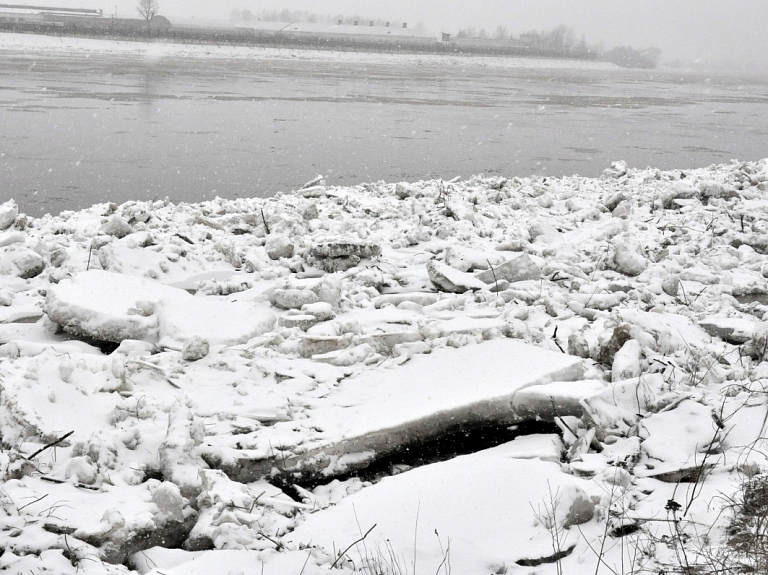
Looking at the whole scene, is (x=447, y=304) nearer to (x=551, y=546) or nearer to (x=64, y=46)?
Answer: (x=551, y=546)

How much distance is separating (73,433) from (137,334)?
4.03 feet

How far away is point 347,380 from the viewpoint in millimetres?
3566

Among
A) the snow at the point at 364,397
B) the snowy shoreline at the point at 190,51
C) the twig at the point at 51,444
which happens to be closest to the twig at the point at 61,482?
the snow at the point at 364,397

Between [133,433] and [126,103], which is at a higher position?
[126,103]

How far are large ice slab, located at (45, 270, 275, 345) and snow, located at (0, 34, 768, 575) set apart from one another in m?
0.02

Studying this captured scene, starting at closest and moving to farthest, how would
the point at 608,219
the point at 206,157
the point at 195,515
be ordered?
the point at 195,515
the point at 608,219
the point at 206,157

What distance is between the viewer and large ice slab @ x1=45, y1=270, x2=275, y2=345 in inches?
156

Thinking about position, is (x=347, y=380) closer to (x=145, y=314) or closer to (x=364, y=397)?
(x=364, y=397)

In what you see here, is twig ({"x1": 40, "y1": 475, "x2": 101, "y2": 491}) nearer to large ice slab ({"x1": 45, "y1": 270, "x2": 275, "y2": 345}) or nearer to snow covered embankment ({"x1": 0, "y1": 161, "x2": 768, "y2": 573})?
snow covered embankment ({"x1": 0, "y1": 161, "x2": 768, "y2": 573})

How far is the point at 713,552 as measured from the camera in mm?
2055

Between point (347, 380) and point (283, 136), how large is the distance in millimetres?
10069

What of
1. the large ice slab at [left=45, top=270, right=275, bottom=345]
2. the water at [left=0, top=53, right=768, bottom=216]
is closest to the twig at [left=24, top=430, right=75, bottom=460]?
the large ice slab at [left=45, top=270, right=275, bottom=345]

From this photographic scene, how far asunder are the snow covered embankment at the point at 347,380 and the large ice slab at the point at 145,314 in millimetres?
17

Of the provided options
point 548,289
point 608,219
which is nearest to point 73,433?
point 548,289
